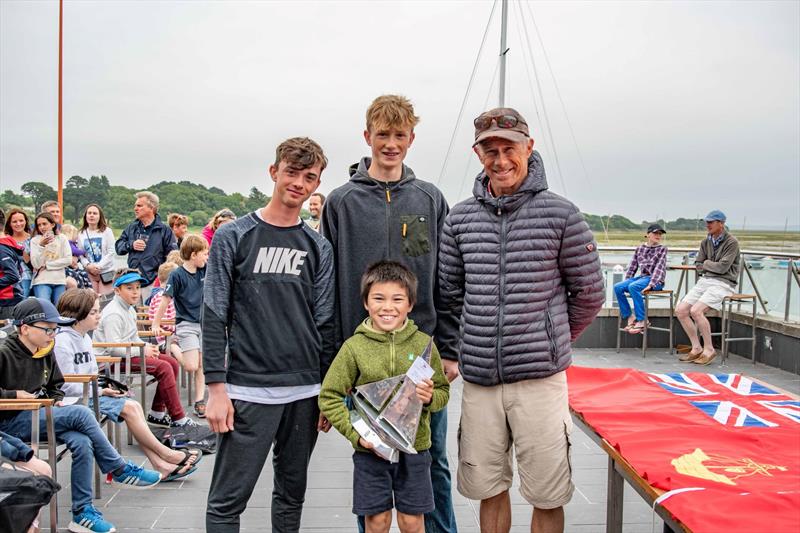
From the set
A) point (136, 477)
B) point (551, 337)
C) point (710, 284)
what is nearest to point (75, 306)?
point (136, 477)

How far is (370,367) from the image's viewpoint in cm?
229

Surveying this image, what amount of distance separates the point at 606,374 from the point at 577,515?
2.27 ft

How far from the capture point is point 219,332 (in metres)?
2.21

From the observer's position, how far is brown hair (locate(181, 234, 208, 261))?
4965 mm

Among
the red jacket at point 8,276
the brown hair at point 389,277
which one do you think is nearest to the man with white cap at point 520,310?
the brown hair at point 389,277

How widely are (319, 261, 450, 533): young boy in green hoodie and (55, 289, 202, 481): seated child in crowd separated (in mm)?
1741

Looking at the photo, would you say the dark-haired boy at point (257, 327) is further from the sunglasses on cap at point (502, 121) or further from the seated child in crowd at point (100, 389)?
the seated child in crowd at point (100, 389)

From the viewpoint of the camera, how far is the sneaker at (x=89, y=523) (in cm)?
297

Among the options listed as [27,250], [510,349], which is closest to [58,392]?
[510,349]

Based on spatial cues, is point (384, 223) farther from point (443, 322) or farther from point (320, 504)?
point (320, 504)

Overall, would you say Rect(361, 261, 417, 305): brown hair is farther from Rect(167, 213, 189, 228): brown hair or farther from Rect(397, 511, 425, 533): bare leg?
Rect(167, 213, 189, 228): brown hair

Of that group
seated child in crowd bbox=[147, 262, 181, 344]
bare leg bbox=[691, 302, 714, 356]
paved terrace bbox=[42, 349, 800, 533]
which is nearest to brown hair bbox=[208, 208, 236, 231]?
seated child in crowd bbox=[147, 262, 181, 344]

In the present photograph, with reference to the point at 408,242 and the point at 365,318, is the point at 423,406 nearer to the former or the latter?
the point at 365,318

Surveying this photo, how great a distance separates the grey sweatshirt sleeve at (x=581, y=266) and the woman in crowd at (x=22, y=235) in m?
6.13
